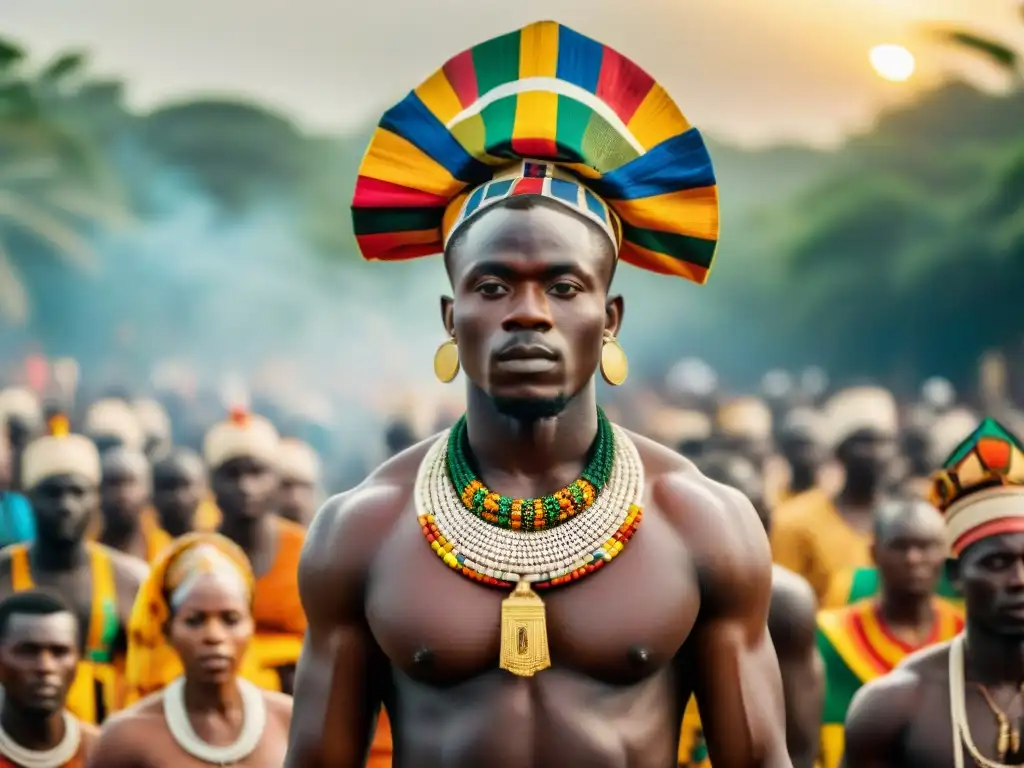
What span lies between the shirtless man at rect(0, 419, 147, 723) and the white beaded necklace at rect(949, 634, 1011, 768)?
409cm

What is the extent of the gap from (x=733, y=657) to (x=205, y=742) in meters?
3.43

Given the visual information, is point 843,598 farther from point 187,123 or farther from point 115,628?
point 187,123

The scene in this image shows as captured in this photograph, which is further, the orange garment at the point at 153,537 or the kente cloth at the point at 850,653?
the orange garment at the point at 153,537

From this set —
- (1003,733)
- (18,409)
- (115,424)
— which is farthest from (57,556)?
(18,409)

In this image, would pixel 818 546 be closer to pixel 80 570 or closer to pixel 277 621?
pixel 277 621

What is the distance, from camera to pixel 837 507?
1184 cm

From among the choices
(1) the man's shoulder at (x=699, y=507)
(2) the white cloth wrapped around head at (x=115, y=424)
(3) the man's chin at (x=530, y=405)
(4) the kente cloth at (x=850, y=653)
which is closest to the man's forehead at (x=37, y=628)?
(4) the kente cloth at (x=850, y=653)

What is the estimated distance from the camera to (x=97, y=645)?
984 cm

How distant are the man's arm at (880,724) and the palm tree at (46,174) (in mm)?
33662

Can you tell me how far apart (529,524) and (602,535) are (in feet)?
0.59

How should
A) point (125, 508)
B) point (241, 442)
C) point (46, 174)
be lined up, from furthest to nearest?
point (46, 174) < point (125, 508) < point (241, 442)

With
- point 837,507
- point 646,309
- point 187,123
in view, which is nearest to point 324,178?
point 187,123

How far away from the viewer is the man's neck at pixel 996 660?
707cm

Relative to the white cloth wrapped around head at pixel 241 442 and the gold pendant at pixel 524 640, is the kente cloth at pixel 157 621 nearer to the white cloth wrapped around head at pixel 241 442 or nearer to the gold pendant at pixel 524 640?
the white cloth wrapped around head at pixel 241 442
